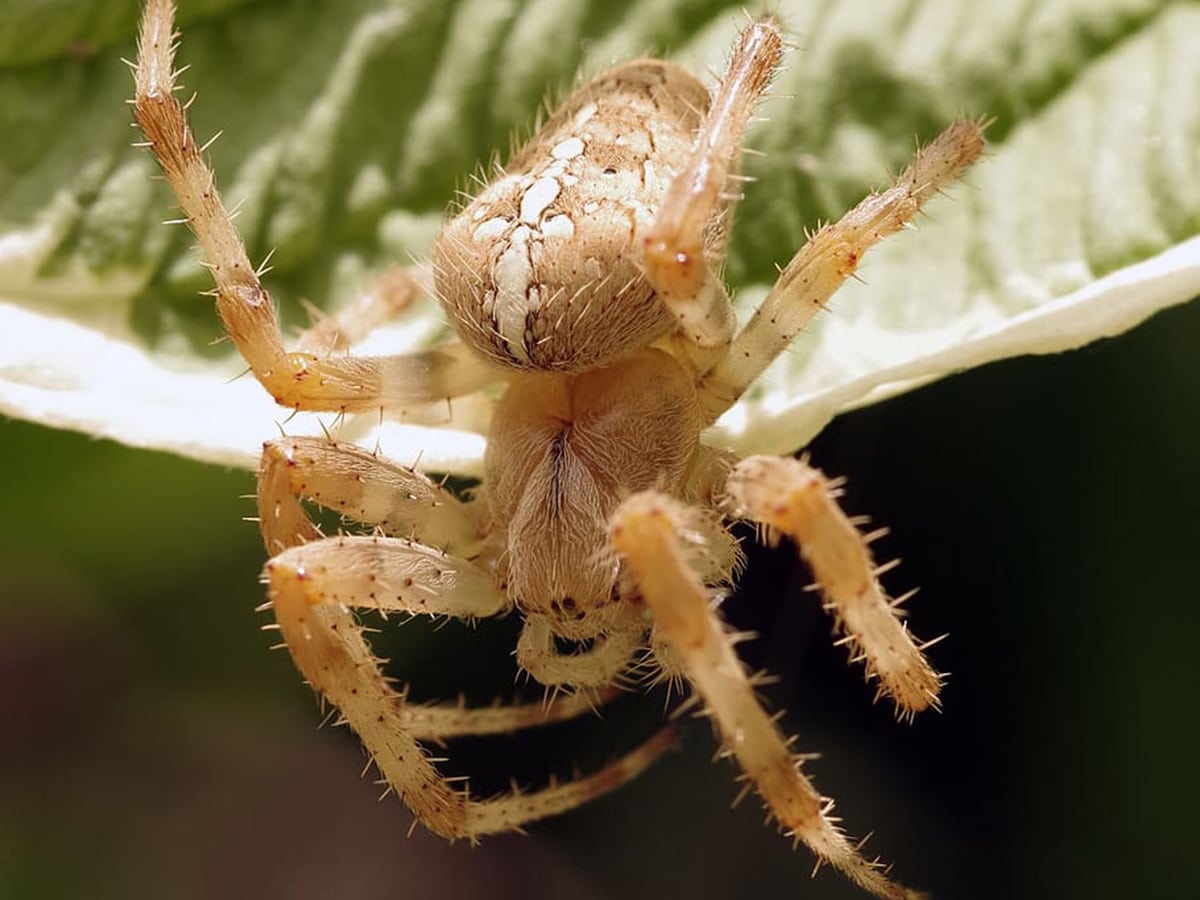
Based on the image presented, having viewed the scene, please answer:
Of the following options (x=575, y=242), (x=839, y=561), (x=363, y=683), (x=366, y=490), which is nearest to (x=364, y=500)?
(x=366, y=490)

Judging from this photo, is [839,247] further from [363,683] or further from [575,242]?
[363,683]

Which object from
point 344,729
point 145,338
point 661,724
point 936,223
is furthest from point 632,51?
point 344,729

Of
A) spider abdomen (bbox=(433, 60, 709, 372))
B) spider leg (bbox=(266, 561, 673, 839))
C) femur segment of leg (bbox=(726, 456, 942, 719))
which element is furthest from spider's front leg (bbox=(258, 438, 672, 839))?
femur segment of leg (bbox=(726, 456, 942, 719))

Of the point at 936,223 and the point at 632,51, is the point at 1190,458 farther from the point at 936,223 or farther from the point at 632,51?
the point at 632,51

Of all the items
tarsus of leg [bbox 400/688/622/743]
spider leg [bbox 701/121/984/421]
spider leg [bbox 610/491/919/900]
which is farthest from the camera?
tarsus of leg [bbox 400/688/622/743]

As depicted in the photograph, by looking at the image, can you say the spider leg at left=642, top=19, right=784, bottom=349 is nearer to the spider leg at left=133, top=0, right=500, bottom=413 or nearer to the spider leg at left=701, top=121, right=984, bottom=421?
the spider leg at left=701, top=121, right=984, bottom=421

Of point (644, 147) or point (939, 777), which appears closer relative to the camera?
point (644, 147)
